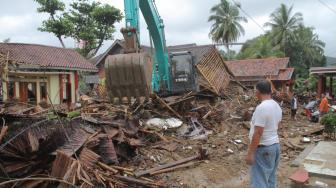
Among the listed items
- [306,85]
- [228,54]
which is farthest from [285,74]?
[228,54]

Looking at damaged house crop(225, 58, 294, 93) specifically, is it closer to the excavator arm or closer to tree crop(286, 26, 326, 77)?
tree crop(286, 26, 326, 77)

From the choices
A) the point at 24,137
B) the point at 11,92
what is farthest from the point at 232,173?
the point at 11,92

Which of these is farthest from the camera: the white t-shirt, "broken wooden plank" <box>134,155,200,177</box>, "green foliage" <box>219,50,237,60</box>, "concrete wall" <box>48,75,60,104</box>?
"green foliage" <box>219,50,237,60</box>

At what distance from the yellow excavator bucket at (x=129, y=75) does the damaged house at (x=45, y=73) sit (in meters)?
11.3

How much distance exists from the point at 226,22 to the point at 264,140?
4455 cm

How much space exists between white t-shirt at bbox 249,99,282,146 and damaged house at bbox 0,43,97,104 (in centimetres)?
1595

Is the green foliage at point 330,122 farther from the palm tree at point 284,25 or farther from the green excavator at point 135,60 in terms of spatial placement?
the palm tree at point 284,25

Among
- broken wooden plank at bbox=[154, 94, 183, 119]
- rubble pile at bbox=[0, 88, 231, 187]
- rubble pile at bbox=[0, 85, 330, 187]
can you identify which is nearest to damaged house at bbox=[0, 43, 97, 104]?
rubble pile at bbox=[0, 85, 330, 187]

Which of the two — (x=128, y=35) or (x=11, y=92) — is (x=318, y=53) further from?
(x=128, y=35)

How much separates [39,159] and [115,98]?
2569 mm

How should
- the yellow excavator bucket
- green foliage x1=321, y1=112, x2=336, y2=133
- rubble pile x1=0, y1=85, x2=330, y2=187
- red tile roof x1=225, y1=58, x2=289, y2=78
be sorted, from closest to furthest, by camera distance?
rubble pile x1=0, y1=85, x2=330, y2=187 → the yellow excavator bucket → green foliage x1=321, y1=112, x2=336, y2=133 → red tile roof x1=225, y1=58, x2=289, y2=78

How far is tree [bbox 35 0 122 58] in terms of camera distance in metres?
31.2

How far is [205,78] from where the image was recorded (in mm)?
18562

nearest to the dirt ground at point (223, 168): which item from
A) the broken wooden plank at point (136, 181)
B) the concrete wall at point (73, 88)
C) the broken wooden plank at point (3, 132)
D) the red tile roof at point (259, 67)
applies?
the broken wooden plank at point (136, 181)
